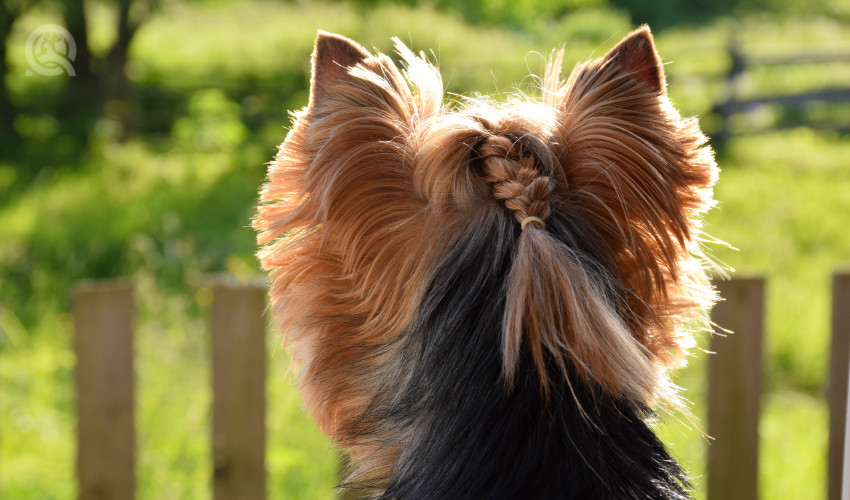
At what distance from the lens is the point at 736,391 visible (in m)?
2.63

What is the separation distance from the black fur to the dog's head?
15 millimetres

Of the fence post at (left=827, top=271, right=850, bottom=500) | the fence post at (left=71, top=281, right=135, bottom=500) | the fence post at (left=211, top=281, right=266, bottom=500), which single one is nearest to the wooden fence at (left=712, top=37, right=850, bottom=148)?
the fence post at (left=827, top=271, right=850, bottom=500)

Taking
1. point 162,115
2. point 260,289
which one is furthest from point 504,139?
point 162,115

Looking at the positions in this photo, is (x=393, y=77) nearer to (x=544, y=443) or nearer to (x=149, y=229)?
(x=544, y=443)

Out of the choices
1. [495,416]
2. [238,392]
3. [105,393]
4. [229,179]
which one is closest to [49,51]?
[105,393]

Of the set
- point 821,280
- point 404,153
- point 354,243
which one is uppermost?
point 404,153

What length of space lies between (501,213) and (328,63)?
45 cm

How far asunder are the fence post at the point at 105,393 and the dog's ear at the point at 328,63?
1.36 meters

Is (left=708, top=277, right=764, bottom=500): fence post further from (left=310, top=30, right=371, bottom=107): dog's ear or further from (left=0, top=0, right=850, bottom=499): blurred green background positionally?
(left=310, top=30, right=371, bottom=107): dog's ear

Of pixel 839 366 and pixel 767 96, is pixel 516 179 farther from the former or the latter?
pixel 767 96

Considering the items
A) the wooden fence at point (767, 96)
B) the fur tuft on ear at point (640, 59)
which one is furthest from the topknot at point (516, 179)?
the wooden fence at point (767, 96)

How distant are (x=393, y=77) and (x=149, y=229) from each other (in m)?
6.03

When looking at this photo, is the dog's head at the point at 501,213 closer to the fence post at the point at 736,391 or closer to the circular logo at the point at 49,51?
the fence post at the point at 736,391

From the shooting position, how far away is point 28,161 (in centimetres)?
927
